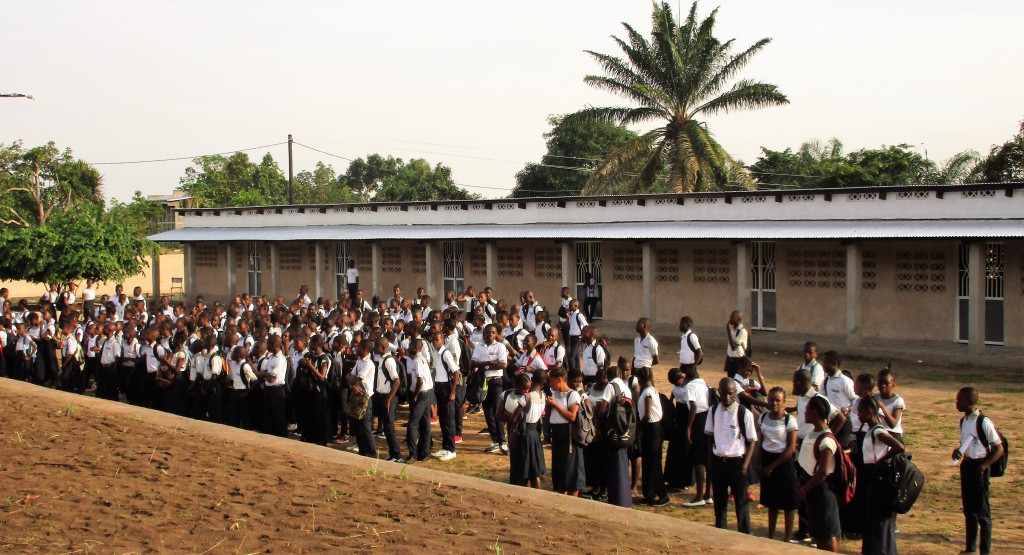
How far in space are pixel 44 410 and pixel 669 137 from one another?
22.5 m

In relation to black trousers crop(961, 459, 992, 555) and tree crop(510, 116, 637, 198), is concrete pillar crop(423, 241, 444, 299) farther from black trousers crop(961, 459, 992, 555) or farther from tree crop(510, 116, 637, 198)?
tree crop(510, 116, 637, 198)

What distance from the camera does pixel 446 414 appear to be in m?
11.6

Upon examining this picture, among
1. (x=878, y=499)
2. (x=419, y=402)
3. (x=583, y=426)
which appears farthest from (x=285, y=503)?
(x=878, y=499)

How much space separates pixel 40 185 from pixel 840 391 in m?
43.3

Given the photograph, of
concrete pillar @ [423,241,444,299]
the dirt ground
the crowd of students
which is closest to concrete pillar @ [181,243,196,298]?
concrete pillar @ [423,241,444,299]

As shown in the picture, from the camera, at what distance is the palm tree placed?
1189 inches

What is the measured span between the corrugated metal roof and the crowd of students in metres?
4.54

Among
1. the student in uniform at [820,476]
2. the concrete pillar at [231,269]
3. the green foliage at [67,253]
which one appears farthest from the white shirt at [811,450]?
the concrete pillar at [231,269]

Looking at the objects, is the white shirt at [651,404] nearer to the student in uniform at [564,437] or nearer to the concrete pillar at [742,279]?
the student in uniform at [564,437]

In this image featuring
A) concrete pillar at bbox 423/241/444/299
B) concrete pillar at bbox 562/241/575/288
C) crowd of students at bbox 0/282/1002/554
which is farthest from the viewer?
concrete pillar at bbox 423/241/444/299

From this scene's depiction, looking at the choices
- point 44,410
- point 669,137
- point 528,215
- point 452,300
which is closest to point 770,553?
point 44,410

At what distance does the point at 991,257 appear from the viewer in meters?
18.7

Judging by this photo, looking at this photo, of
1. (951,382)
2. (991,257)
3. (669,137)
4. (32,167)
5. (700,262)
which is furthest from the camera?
(32,167)

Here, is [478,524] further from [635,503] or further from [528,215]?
[528,215]
